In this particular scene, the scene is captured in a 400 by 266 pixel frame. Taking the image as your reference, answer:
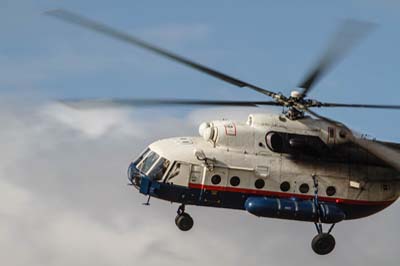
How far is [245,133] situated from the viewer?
3150cm

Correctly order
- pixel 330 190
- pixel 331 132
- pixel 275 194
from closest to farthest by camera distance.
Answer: pixel 275 194 → pixel 331 132 → pixel 330 190

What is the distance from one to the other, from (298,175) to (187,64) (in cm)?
551

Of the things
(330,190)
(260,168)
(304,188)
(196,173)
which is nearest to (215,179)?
(196,173)

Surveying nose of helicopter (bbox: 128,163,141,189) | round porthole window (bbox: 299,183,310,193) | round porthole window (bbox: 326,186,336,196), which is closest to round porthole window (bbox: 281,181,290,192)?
round porthole window (bbox: 299,183,310,193)

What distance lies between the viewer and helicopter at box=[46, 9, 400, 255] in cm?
Result: 3100

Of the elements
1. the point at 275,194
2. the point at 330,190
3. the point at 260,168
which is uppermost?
the point at 260,168

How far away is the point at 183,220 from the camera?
31.8 m

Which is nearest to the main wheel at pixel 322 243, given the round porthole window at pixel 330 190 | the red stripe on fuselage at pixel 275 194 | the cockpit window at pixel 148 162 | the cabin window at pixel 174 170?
the red stripe on fuselage at pixel 275 194

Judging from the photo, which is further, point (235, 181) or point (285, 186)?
point (285, 186)

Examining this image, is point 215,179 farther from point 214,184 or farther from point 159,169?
point 159,169

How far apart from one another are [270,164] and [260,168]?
1.29 ft

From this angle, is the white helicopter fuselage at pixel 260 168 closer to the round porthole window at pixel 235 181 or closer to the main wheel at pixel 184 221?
the round porthole window at pixel 235 181

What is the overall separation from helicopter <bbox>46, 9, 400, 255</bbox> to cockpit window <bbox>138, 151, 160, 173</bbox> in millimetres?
44

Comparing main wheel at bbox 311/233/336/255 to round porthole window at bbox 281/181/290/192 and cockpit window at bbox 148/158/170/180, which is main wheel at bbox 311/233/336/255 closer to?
round porthole window at bbox 281/181/290/192
